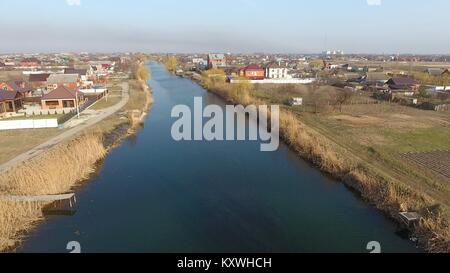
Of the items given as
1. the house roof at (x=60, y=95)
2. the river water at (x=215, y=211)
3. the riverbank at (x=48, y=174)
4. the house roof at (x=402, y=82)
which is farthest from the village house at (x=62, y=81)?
the house roof at (x=402, y=82)

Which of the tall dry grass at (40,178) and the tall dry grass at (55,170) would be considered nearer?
the tall dry grass at (40,178)

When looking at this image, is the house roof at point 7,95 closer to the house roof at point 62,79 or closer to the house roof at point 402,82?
the house roof at point 62,79

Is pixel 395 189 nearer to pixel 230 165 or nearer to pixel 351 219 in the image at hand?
pixel 351 219

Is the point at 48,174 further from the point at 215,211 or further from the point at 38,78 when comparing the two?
the point at 38,78

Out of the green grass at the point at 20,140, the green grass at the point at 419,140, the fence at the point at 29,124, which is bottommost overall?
the green grass at the point at 419,140


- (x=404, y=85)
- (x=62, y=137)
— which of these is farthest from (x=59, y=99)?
(x=404, y=85)
